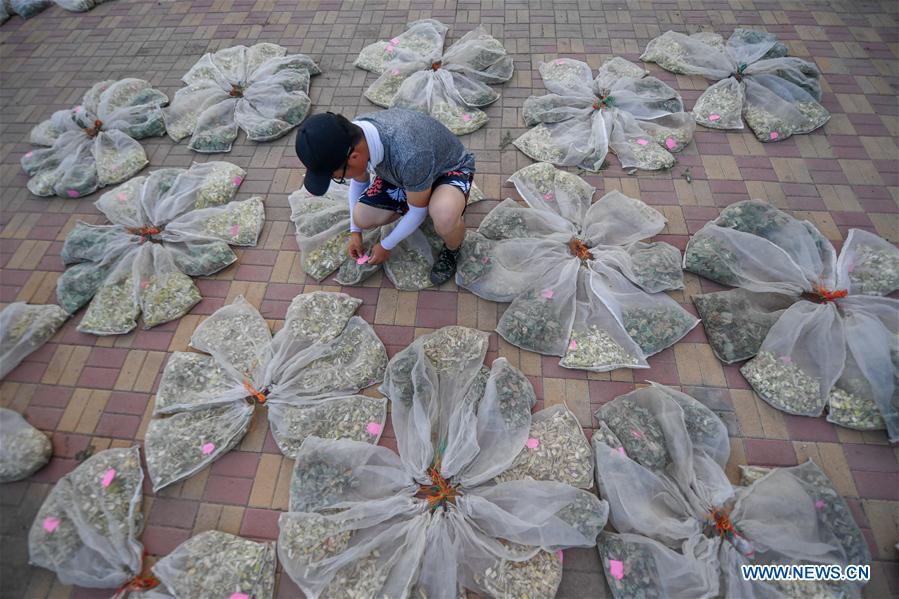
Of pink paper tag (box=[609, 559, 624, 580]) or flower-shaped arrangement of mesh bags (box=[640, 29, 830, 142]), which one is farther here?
flower-shaped arrangement of mesh bags (box=[640, 29, 830, 142])

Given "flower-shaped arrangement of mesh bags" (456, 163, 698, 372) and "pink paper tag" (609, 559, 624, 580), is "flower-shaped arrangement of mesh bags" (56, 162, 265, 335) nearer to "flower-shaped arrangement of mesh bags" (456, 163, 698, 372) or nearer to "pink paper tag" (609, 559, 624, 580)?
"flower-shaped arrangement of mesh bags" (456, 163, 698, 372)

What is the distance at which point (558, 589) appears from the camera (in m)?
1.92

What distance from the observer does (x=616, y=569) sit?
1.89 meters

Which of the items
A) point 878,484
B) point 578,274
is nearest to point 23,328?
point 578,274

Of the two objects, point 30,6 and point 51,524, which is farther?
point 30,6

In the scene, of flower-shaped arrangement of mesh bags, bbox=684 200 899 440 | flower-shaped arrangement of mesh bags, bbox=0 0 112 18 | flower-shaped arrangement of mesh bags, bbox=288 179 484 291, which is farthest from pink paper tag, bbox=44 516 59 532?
flower-shaped arrangement of mesh bags, bbox=0 0 112 18

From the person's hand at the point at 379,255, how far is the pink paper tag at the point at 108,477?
163 cm

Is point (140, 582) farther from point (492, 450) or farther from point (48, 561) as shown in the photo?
point (492, 450)

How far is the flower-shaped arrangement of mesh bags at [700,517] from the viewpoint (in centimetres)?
183

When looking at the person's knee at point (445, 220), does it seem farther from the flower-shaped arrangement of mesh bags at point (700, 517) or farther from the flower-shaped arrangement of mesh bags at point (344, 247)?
the flower-shaped arrangement of mesh bags at point (700, 517)

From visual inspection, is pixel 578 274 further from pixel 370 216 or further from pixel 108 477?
pixel 108 477

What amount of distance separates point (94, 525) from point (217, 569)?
0.62 m

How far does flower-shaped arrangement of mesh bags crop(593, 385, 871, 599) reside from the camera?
6.00 ft

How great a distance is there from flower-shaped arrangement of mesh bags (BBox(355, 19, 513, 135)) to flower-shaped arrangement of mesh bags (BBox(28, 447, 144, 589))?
291 centimetres
